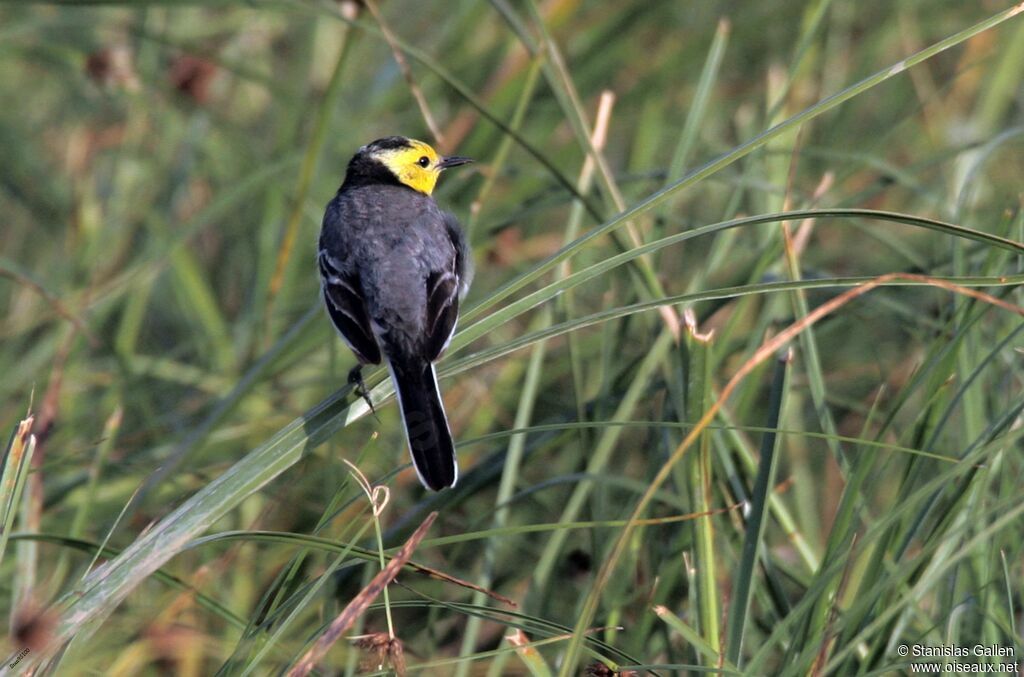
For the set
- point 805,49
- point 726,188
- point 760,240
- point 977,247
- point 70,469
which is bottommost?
point 70,469

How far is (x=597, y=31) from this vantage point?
6.00 m

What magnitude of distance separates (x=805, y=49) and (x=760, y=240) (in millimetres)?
919

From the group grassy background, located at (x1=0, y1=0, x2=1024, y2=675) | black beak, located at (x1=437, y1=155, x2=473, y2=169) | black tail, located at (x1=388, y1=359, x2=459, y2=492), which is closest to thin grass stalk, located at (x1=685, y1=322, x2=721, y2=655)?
grassy background, located at (x1=0, y1=0, x2=1024, y2=675)

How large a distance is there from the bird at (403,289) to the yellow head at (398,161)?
3.9 inches

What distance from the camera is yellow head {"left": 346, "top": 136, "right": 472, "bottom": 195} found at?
4254 millimetres

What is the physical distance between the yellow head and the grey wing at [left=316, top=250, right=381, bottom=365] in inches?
27.8

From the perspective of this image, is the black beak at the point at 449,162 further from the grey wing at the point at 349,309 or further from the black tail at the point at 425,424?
the black tail at the point at 425,424

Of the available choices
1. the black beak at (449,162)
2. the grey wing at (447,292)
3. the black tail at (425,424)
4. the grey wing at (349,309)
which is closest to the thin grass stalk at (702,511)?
the black tail at (425,424)

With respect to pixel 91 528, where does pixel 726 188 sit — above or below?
above

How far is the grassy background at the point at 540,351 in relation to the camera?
93.5 inches

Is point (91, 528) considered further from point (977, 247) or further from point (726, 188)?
point (726, 188)

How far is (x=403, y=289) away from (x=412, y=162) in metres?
1.06

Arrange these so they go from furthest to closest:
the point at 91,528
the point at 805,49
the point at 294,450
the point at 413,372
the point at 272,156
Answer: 1. the point at 272,156
2. the point at 91,528
3. the point at 805,49
4. the point at 413,372
5. the point at 294,450

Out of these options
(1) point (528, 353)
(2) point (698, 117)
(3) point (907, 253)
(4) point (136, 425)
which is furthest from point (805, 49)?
(4) point (136, 425)
